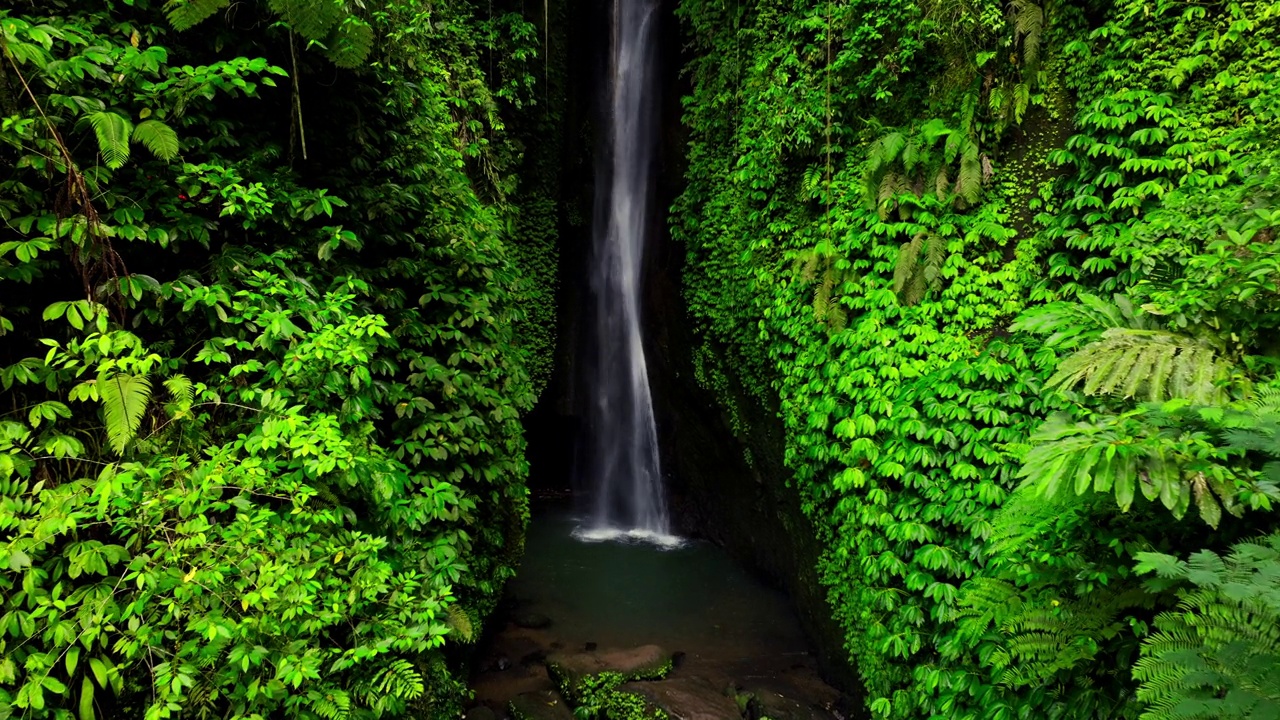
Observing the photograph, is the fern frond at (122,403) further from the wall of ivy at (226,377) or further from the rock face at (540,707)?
the rock face at (540,707)

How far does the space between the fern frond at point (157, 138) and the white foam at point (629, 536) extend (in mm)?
8606

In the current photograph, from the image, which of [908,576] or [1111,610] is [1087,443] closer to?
[1111,610]

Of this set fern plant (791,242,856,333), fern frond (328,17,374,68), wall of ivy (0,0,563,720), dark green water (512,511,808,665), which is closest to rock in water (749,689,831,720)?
dark green water (512,511,808,665)

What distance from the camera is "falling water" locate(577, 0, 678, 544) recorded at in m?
11.6

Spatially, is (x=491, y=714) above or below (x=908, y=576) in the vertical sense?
below

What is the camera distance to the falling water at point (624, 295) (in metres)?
11.6

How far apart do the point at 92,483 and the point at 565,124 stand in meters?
11.0

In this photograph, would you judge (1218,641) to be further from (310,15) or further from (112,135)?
(310,15)

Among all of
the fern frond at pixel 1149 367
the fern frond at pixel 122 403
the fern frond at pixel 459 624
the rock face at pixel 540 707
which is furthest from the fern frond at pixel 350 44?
the rock face at pixel 540 707

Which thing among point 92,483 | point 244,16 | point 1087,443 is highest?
point 244,16

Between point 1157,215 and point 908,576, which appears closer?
point 1157,215

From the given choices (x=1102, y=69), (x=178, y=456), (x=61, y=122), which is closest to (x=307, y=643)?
(x=178, y=456)

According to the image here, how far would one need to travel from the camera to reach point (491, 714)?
5340 millimetres

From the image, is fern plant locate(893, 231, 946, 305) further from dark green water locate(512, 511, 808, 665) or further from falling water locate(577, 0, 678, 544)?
falling water locate(577, 0, 678, 544)
